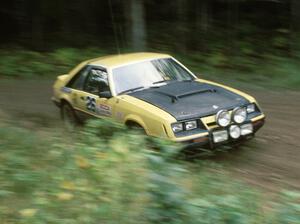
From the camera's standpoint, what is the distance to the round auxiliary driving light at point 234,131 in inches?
287

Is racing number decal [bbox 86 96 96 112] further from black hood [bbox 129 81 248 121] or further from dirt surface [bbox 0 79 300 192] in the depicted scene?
dirt surface [bbox 0 79 300 192]

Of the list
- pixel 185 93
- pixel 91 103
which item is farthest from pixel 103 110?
pixel 185 93

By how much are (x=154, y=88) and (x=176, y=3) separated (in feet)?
37.8

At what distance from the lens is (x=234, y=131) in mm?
7309

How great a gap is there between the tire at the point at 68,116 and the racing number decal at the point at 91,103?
2.20 feet

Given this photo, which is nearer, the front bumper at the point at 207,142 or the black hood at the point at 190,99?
the front bumper at the point at 207,142

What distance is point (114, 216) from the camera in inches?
141

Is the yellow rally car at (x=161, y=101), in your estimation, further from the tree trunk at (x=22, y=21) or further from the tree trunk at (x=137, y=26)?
the tree trunk at (x=22, y=21)

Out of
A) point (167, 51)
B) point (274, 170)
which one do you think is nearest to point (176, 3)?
point (167, 51)

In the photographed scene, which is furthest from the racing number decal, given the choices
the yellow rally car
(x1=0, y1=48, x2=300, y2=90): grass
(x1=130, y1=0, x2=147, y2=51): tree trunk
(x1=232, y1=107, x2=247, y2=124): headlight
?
(x1=130, y1=0, x2=147, y2=51): tree trunk

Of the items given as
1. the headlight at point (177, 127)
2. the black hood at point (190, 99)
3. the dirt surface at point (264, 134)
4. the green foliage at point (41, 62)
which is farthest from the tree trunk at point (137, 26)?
the headlight at point (177, 127)

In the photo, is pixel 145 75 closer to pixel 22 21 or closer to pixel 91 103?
pixel 91 103

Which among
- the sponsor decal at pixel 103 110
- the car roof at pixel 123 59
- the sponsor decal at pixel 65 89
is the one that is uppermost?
the car roof at pixel 123 59

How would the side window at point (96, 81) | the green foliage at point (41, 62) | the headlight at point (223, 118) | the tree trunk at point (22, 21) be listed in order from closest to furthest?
the headlight at point (223, 118) < the side window at point (96, 81) < the green foliage at point (41, 62) < the tree trunk at point (22, 21)
